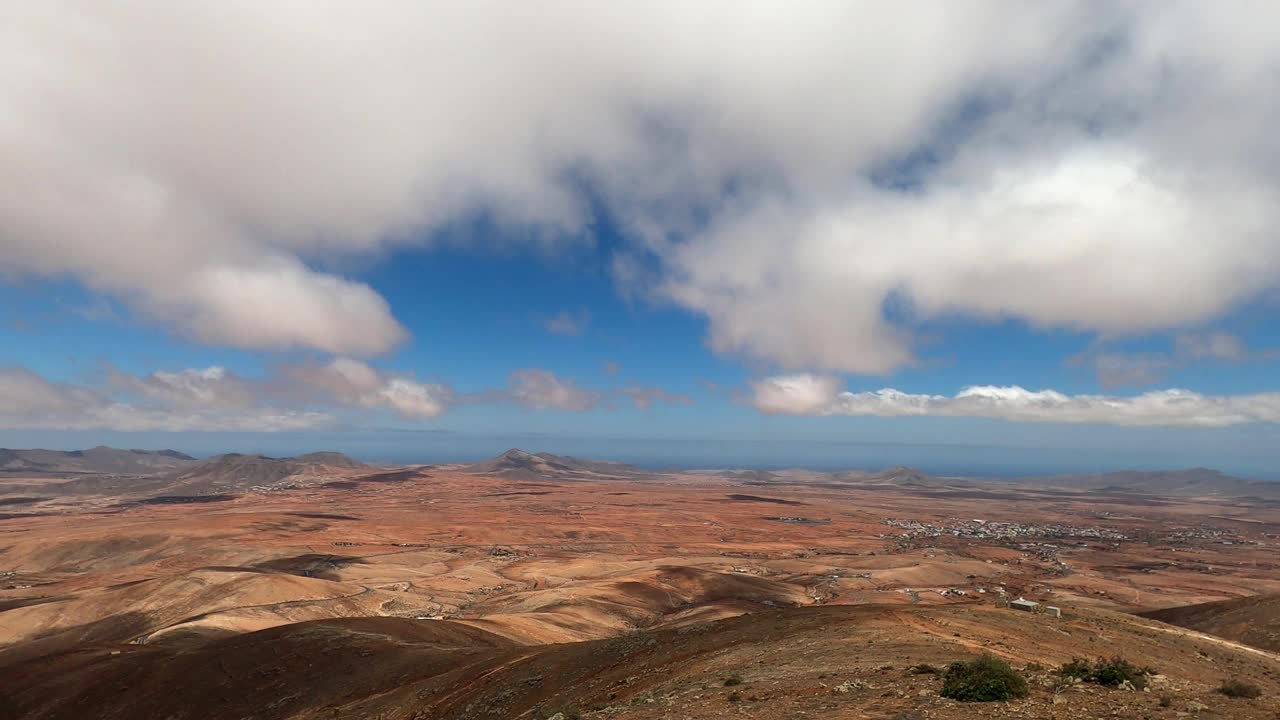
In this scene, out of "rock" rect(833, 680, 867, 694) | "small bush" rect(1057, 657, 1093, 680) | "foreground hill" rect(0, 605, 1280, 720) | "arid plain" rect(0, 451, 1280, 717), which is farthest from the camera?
"arid plain" rect(0, 451, 1280, 717)

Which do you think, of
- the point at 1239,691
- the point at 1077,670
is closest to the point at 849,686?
the point at 1077,670

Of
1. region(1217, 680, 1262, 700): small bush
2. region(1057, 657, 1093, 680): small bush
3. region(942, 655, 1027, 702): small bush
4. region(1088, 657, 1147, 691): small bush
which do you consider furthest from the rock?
region(1217, 680, 1262, 700): small bush

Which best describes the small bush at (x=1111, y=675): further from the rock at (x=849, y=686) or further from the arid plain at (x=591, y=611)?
the rock at (x=849, y=686)

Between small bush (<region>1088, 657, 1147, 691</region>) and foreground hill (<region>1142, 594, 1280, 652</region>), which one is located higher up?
small bush (<region>1088, 657, 1147, 691</region>)

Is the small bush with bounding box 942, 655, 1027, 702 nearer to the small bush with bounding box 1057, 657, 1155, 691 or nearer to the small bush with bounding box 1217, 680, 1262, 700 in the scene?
the small bush with bounding box 1057, 657, 1155, 691

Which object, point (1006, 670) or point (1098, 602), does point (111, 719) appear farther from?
point (1098, 602)

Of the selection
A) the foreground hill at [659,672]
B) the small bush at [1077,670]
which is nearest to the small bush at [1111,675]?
the small bush at [1077,670]
